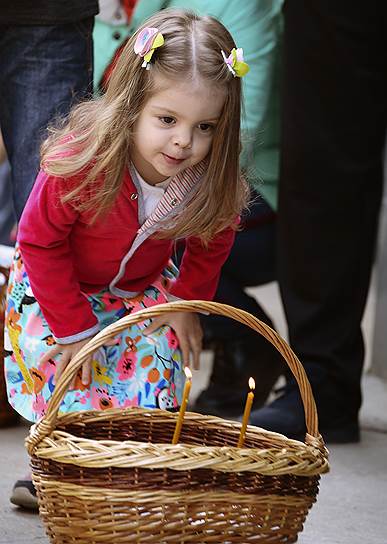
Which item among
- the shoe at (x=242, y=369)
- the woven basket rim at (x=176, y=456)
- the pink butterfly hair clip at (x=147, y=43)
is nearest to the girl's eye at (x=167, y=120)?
the pink butterfly hair clip at (x=147, y=43)

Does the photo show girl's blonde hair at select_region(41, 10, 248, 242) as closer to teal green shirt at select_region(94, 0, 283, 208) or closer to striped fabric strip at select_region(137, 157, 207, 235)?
striped fabric strip at select_region(137, 157, 207, 235)

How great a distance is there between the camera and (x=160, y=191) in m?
2.71

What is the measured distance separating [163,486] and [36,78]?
1.18m

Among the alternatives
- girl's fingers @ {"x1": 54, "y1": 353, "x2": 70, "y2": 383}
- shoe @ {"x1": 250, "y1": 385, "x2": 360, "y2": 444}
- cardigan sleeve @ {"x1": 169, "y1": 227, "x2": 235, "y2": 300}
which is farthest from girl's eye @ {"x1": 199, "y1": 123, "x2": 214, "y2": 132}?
shoe @ {"x1": 250, "y1": 385, "x2": 360, "y2": 444}

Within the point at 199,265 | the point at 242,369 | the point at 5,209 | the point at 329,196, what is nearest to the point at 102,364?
the point at 199,265

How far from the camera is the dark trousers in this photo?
3545 mm

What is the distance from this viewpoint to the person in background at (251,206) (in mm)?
3885

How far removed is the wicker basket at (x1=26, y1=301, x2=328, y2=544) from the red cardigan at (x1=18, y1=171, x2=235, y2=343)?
1.27 ft

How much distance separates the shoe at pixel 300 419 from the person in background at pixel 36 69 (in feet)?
2.94

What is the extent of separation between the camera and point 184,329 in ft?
9.23

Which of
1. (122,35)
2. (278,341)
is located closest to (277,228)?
(122,35)

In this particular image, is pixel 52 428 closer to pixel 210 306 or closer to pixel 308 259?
pixel 210 306

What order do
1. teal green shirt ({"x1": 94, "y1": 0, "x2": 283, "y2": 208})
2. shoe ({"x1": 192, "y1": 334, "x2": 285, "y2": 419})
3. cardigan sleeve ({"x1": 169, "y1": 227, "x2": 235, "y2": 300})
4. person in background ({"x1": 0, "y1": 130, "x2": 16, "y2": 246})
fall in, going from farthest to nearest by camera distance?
person in background ({"x1": 0, "y1": 130, "x2": 16, "y2": 246}), shoe ({"x1": 192, "y1": 334, "x2": 285, "y2": 419}), teal green shirt ({"x1": 94, "y1": 0, "x2": 283, "y2": 208}), cardigan sleeve ({"x1": 169, "y1": 227, "x2": 235, "y2": 300})

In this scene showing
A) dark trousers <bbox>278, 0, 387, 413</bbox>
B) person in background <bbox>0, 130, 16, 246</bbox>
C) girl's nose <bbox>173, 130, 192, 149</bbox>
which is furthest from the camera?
person in background <bbox>0, 130, 16, 246</bbox>
